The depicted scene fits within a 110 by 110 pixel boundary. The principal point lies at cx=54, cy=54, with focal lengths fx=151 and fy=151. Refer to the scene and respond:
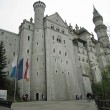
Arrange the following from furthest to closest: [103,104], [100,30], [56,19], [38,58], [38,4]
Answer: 1. [100,30]
2. [56,19]
3. [38,4]
4. [38,58]
5. [103,104]

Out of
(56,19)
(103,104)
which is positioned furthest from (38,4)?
(103,104)

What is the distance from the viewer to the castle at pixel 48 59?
36594mm

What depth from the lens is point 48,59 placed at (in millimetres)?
39250

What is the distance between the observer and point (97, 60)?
61.2 meters

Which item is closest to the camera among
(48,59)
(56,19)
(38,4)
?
(48,59)

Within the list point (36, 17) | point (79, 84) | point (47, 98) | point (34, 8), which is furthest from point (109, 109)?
point (34, 8)

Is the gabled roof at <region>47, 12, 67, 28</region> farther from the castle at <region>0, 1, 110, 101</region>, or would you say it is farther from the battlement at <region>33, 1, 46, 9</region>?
the battlement at <region>33, 1, 46, 9</region>

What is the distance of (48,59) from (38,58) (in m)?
2.63

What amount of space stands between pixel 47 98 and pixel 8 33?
20.7m

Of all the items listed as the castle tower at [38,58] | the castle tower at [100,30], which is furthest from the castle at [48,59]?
the castle tower at [100,30]

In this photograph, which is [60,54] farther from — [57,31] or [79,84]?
[79,84]

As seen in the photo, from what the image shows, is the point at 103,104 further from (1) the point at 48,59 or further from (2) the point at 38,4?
(2) the point at 38,4

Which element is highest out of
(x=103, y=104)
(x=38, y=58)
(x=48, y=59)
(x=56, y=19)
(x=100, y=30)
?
(x=100, y=30)

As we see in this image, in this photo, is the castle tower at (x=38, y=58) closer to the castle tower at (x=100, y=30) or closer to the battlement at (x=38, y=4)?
the battlement at (x=38, y=4)
